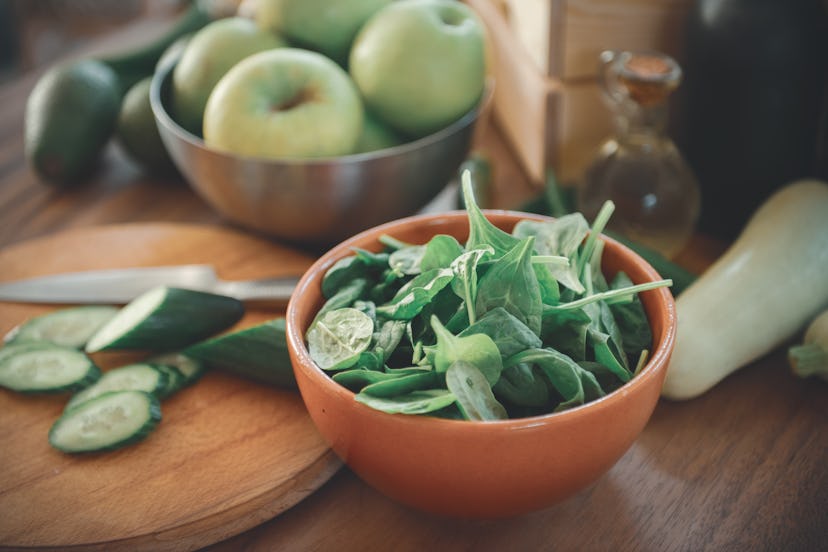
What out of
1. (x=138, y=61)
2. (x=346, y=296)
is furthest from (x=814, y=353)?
(x=138, y=61)

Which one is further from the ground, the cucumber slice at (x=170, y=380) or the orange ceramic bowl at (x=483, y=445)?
the orange ceramic bowl at (x=483, y=445)

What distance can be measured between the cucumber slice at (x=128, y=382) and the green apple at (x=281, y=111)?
0.26 metres

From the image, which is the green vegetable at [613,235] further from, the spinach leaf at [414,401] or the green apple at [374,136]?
the spinach leaf at [414,401]

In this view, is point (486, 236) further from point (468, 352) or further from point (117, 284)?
point (117, 284)

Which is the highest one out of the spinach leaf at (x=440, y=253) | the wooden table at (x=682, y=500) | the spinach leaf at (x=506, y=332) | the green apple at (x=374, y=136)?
the spinach leaf at (x=440, y=253)

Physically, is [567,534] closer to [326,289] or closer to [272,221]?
[326,289]

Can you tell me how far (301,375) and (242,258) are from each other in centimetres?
42

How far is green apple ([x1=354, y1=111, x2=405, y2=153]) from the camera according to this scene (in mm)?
914

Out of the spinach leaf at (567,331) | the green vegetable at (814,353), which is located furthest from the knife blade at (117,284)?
the green vegetable at (814,353)

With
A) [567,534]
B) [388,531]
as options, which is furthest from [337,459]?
[567,534]

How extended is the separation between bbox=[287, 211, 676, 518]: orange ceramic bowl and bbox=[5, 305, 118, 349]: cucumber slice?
325 millimetres

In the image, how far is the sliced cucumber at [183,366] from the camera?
2.42 feet

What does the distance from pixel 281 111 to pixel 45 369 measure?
361 millimetres

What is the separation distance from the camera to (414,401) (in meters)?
0.52
